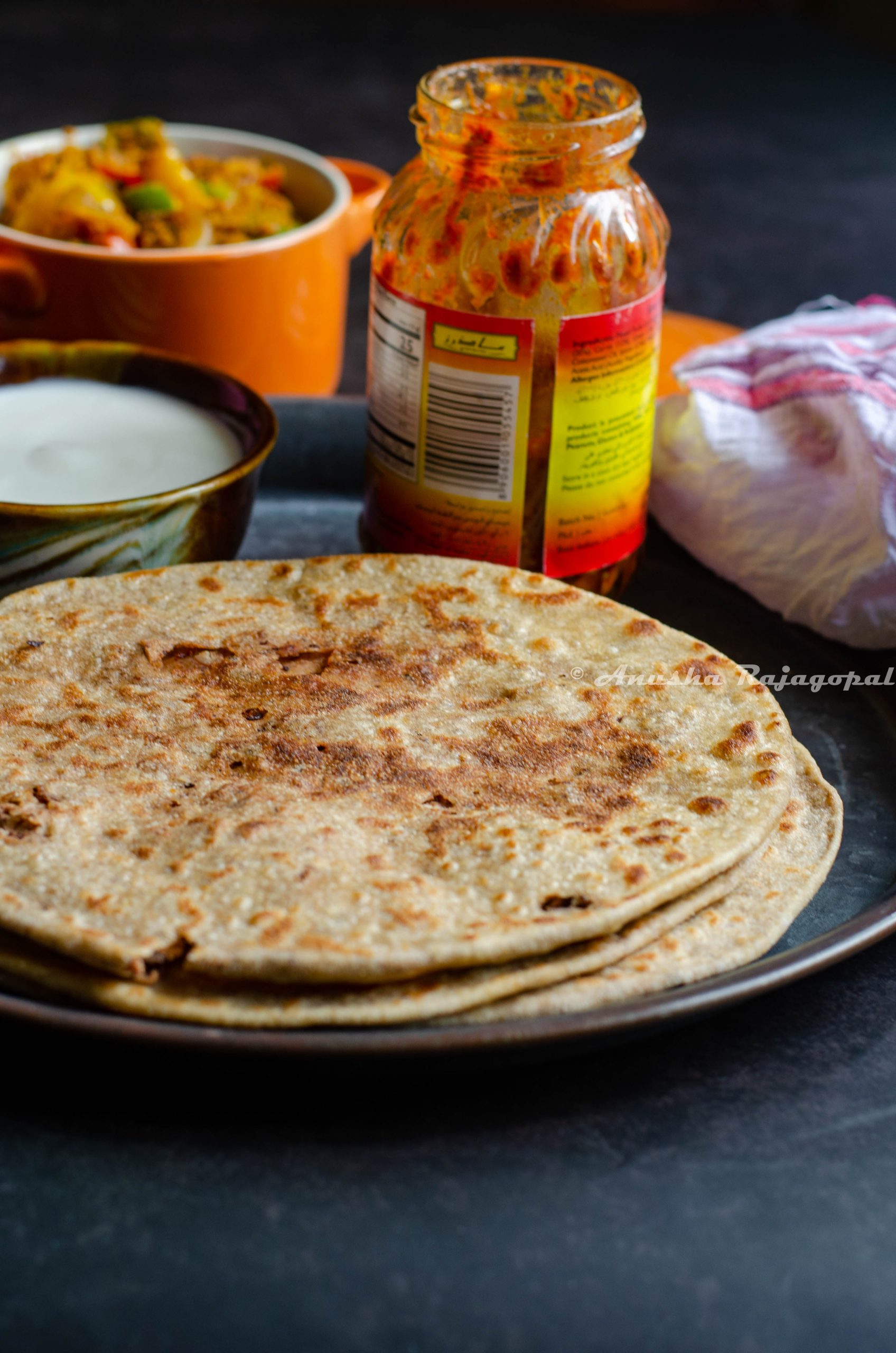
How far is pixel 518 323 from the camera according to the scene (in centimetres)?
117

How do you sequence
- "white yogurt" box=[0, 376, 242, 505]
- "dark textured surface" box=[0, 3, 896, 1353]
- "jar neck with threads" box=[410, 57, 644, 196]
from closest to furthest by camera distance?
"dark textured surface" box=[0, 3, 896, 1353] < "jar neck with threads" box=[410, 57, 644, 196] < "white yogurt" box=[0, 376, 242, 505]

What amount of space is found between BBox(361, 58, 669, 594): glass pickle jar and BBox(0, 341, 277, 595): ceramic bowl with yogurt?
6.0 inches

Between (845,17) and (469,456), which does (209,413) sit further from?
(845,17)

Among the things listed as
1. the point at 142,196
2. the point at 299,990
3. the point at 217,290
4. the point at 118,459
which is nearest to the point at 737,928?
the point at 299,990

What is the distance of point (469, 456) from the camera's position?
124cm

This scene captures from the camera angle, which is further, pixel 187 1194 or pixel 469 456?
pixel 469 456

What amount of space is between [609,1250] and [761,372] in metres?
0.98

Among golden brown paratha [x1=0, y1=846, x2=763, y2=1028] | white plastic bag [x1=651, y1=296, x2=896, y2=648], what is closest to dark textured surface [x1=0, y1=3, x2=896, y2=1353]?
golden brown paratha [x1=0, y1=846, x2=763, y2=1028]

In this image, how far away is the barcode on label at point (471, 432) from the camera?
120cm

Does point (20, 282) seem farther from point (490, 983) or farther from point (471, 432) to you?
point (490, 983)

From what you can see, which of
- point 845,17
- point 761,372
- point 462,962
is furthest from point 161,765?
point 845,17

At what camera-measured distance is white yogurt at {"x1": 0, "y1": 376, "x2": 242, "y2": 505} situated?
4.12ft

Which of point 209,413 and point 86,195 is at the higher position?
point 86,195

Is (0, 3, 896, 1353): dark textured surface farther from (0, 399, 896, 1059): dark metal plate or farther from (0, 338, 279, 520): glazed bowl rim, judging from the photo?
(0, 338, 279, 520): glazed bowl rim
